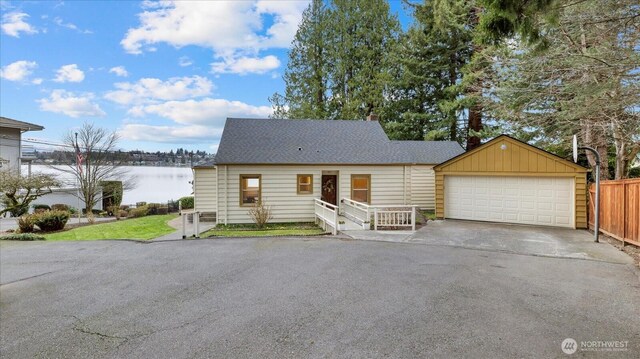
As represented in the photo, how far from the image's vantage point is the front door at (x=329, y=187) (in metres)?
15.1

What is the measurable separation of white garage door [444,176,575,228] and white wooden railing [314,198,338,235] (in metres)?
5.79

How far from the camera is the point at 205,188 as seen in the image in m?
16.3

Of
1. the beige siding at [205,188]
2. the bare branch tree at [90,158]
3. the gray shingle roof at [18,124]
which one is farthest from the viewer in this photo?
the gray shingle roof at [18,124]

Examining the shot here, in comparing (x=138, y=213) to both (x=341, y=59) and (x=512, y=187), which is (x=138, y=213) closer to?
(x=341, y=59)

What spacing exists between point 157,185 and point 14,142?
10157 mm

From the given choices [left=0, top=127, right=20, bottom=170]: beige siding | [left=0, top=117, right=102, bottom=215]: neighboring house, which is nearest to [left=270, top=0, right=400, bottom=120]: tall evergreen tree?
[left=0, top=117, right=102, bottom=215]: neighboring house

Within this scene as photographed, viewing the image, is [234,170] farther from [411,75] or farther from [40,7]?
[411,75]

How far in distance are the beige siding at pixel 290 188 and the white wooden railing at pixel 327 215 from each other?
2.76ft

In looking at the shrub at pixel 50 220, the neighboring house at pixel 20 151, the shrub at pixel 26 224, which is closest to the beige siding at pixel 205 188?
the shrub at pixel 50 220

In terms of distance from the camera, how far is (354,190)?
15141 millimetres

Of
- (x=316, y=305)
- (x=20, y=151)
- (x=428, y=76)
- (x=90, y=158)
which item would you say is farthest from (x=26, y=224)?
(x=428, y=76)

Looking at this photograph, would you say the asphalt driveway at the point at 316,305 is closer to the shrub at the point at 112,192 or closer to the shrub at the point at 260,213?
the shrub at the point at 260,213

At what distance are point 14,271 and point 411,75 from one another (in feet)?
81.1

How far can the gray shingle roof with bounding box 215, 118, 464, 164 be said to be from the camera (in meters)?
14.7
